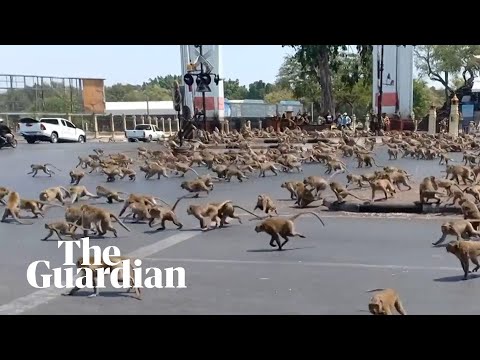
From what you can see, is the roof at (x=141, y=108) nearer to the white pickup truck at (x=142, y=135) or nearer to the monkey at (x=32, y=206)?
the white pickup truck at (x=142, y=135)

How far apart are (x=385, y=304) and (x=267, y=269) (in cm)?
197

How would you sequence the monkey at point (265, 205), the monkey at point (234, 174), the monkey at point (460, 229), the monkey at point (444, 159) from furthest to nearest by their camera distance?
1. the monkey at point (444, 159)
2. the monkey at point (234, 174)
3. the monkey at point (265, 205)
4. the monkey at point (460, 229)

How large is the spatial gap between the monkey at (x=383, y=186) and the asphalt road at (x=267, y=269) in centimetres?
101

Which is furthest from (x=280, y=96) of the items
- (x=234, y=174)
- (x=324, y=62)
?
(x=234, y=174)

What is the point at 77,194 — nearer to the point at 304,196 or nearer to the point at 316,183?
the point at 304,196

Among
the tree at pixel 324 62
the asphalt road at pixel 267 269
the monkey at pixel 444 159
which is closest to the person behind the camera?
the asphalt road at pixel 267 269

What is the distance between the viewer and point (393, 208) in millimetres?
10000

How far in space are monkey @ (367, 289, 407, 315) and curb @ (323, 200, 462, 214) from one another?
5.11 metres

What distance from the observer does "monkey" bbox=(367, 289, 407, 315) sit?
4656 millimetres

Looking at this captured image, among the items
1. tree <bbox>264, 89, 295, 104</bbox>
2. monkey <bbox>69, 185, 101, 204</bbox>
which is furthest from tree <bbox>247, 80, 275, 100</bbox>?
monkey <bbox>69, 185, 101, 204</bbox>

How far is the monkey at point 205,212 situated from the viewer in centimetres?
867

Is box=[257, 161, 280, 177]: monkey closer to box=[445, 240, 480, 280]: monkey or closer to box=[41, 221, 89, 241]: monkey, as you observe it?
box=[41, 221, 89, 241]: monkey

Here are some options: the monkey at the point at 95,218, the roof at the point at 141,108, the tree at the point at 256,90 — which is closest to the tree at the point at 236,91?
the tree at the point at 256,90

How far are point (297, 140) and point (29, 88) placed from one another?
99.9 feet
